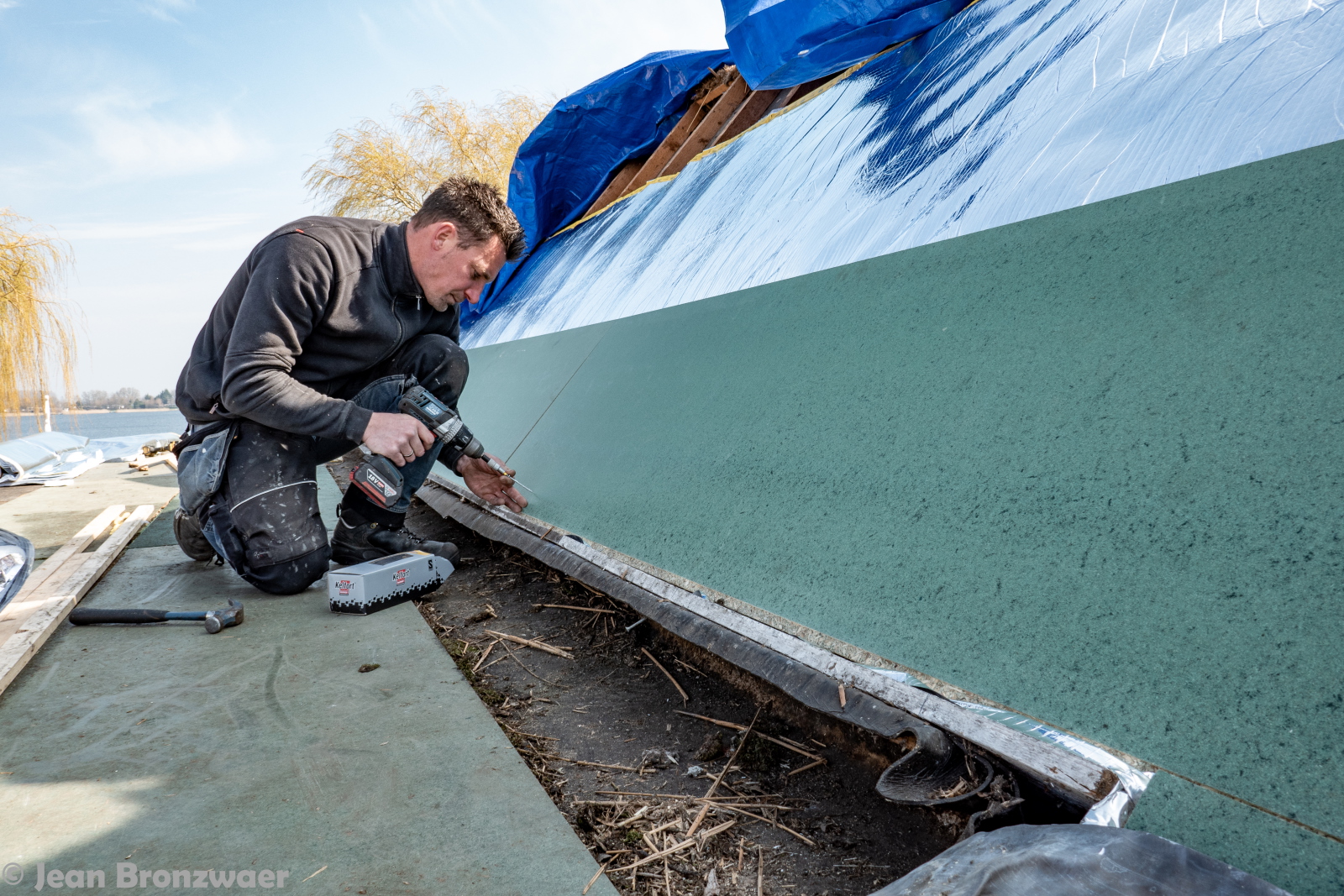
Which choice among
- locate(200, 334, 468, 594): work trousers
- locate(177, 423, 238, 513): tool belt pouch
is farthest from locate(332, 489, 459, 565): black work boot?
locate(177, 423, 238, 513): tool belt pouch

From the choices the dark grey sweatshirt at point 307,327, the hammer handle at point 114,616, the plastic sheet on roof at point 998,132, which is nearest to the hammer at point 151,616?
the hammer handle at point 114,616

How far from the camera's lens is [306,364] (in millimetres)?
2174

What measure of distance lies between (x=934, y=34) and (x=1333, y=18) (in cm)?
128

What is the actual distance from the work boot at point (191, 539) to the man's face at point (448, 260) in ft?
3.62

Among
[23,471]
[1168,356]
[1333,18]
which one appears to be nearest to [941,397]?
[1168,356]

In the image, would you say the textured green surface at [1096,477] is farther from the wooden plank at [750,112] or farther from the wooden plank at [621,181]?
the wooden plank at [621,181]

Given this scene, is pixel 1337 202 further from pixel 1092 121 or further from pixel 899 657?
pixel 899 657

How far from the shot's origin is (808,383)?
4.94 feet

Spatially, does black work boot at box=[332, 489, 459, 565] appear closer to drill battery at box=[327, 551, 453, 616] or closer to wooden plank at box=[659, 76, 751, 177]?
drill battery at box=[327, 551, 453, 616]

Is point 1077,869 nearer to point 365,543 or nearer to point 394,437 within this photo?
point 394,437

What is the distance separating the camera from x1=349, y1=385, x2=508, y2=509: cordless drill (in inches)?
86.4

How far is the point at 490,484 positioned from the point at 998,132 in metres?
1.79

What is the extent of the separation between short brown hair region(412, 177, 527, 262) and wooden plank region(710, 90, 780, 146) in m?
1.56

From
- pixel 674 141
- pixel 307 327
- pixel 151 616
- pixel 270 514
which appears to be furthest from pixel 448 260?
pixel 674 141
